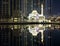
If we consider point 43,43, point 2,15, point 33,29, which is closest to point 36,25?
point 33,29

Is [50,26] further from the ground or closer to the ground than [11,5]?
closer to the ground

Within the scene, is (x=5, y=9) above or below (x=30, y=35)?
above

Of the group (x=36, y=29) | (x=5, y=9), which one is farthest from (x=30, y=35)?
(x=5, y=9)

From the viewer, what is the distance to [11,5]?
1.40 m

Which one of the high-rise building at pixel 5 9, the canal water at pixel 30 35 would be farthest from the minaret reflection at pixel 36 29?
the high-rise building at pixel 5 9

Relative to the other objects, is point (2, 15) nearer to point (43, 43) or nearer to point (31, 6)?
point (31, 6)

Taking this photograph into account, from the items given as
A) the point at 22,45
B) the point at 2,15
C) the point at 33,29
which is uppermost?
the point at 2,15

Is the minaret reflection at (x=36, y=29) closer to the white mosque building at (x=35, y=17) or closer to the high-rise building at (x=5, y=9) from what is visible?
the white mosque building at (x=35, y=17)

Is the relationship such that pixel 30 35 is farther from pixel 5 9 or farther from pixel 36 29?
pixel 5 9

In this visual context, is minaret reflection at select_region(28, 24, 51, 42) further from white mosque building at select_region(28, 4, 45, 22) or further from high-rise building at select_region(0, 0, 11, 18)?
high-rise building at select_region(0, 0, 11, 18)

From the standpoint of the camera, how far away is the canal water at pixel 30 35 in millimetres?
1330

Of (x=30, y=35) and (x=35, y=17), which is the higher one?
(x=35, y=17)

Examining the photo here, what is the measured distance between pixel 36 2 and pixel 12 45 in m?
0.35

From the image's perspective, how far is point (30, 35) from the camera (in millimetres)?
1349
